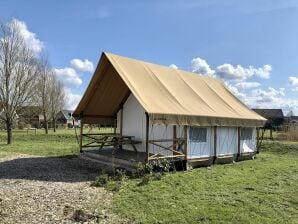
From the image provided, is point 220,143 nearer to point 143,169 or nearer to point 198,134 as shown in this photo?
point 198,134

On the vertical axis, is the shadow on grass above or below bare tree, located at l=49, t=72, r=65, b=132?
below

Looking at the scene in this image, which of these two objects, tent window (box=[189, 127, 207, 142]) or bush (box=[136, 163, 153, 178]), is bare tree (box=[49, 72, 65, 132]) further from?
bush (box=[136, 163, 153, 178])

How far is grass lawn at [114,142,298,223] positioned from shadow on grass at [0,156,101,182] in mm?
2114

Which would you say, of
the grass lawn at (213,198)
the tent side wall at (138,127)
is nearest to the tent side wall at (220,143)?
the tent side wall at (138,127)

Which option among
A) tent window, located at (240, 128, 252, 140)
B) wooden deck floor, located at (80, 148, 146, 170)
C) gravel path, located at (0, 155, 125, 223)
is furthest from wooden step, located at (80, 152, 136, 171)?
tent window, located at (240, 128, 252, 140)

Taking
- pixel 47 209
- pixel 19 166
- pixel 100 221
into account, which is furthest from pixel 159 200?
pixel 19 166

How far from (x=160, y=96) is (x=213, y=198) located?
4.99m

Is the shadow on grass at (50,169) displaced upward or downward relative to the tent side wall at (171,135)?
downward

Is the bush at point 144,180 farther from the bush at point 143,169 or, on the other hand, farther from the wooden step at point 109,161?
the wooden step at point 109,161

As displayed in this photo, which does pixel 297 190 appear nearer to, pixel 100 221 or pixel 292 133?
pixel 100 221

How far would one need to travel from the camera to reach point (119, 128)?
1570cm

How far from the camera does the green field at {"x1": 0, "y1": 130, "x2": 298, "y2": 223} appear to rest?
6.75 metres

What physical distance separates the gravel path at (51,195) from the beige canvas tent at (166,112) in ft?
8.37

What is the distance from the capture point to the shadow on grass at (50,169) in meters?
10.3
